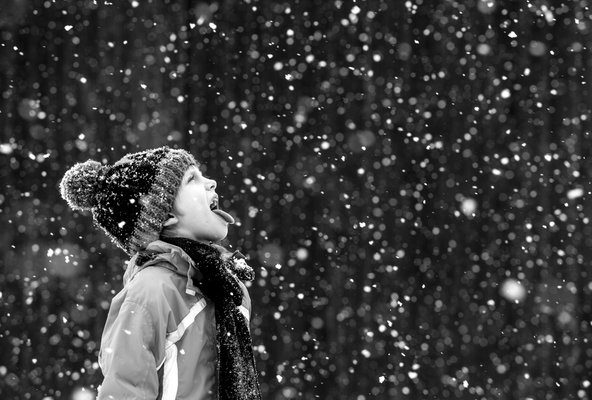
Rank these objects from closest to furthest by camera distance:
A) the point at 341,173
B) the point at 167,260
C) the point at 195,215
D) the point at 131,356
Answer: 1. the point at 131,356
2. the point at 167,260
3. the point at 195,215
4. the point at 341,173

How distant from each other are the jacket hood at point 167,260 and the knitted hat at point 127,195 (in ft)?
0.16


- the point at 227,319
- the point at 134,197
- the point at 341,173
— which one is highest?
the point at 134,197

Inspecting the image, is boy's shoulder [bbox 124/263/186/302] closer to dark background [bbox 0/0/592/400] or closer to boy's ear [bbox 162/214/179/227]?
boy's ear [bbox 162/214/179/227]

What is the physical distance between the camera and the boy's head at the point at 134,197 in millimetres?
1155

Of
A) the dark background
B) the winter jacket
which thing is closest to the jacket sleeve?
the winter jacket

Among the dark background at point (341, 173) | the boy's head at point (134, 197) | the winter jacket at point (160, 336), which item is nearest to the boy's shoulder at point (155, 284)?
the winter jacket at point (160, 336)

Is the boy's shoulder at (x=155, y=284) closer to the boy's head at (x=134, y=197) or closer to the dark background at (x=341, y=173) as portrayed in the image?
the boy's head at (x=134, y=197)

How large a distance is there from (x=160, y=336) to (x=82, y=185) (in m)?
0.30

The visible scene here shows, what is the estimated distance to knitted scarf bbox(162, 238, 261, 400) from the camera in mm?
1104

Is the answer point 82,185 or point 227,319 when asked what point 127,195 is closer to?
point 82,185

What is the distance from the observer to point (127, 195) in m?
1.16

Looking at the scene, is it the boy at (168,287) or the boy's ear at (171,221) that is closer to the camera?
the boy at (168,287)

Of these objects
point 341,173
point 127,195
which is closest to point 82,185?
point 127,195

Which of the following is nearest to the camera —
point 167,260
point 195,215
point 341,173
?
point 167,260
